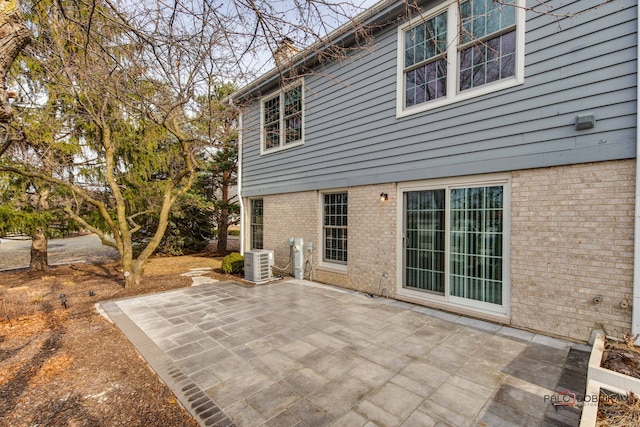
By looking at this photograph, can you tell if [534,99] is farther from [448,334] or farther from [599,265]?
[448,334]

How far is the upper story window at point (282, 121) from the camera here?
7707mm

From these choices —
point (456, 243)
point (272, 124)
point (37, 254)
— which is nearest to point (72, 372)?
point (456, 243)

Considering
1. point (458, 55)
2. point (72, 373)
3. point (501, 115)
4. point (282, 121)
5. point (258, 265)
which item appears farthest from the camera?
point (282, 121)

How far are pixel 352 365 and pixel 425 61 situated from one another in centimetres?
500

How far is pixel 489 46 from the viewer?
4449mm

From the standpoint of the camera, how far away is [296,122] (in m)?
7.93

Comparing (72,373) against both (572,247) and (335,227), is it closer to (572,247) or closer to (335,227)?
(335,227)

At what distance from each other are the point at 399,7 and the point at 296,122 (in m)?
3.64

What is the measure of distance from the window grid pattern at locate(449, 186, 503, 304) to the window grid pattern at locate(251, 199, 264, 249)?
609cm

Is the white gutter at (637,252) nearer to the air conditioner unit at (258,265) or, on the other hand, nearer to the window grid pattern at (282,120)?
the window grid pattern at (282,120)

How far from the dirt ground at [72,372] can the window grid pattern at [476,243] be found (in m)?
4.23

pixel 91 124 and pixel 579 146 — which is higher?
pixel 91 124

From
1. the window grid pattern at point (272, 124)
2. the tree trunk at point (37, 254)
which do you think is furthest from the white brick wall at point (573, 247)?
the tree trunk at point (37, 254)

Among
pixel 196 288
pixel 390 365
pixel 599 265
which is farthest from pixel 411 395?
pixel 196 288
